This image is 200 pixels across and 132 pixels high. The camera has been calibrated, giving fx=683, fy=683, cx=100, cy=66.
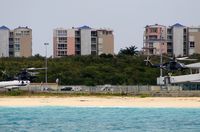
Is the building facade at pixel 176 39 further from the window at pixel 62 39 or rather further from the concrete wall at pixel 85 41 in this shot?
the window at pixel 62 39

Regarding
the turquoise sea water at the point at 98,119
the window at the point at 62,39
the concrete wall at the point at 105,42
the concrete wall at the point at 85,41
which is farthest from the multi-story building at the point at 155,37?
the turquoise sea water at the point at 98,119

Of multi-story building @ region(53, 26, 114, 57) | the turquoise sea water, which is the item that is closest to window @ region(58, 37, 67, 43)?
multi-story building @ region(53, 26, 114, 57)

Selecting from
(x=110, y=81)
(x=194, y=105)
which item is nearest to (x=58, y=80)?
(x=110, y=81)

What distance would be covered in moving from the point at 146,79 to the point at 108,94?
27.7 m

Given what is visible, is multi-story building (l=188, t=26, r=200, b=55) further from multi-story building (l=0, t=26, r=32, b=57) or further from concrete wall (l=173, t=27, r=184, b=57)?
multi-story building (l=0, t=26, r=32, b=57)

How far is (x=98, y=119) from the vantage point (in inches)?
1778

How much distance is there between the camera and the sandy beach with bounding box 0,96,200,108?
58844 mm

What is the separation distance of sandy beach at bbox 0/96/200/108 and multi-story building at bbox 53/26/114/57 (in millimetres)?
83758

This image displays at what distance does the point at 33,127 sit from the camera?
1540 inches

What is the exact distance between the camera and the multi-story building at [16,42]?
148 metres

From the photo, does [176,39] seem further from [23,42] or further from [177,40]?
[23,42]

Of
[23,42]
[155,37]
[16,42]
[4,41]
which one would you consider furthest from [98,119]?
[4,41]

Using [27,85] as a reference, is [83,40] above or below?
above

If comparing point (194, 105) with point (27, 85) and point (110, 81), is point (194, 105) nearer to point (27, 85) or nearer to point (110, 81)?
point (27, 85)
